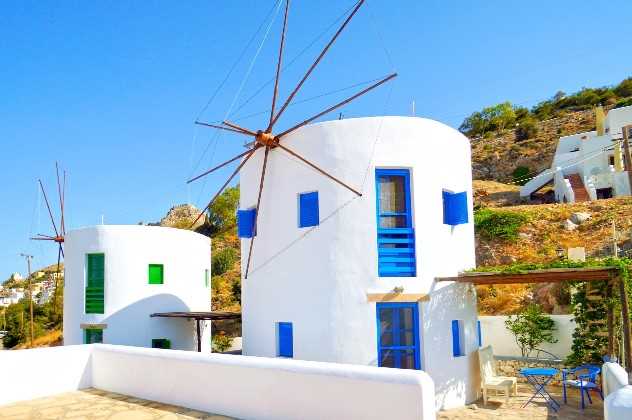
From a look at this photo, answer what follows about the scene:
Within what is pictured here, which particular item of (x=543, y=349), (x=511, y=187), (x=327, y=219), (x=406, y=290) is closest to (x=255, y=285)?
(x=327, y=219)

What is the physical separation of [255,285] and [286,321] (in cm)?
139

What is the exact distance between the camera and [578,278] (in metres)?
10.9

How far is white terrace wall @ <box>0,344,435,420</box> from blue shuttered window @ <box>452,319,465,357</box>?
17.4 feet

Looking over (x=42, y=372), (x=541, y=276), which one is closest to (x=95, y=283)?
(x=42, y=372)

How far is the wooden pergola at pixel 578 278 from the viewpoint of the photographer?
9.97 metres

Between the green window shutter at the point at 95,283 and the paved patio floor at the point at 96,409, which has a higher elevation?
the green window shutter at the point at 95,283

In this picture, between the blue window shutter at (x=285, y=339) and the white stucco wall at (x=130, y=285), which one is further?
the white stucco wall at (x=130, y=285)

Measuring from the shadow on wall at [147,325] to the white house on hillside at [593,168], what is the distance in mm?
30227

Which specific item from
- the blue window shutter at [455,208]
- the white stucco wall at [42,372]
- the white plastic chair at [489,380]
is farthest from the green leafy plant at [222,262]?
the blue window shutter at [455,208]

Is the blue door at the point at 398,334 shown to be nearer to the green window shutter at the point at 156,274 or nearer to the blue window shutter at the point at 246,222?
the blue window shutter at the point at 246,222

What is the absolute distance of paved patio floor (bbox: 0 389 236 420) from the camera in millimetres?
9078

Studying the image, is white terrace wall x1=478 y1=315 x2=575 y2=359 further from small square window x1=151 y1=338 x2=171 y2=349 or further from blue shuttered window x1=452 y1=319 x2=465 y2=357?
small square window x1=151 y1=338 x2=171 y2=349

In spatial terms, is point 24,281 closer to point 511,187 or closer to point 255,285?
point 511,187

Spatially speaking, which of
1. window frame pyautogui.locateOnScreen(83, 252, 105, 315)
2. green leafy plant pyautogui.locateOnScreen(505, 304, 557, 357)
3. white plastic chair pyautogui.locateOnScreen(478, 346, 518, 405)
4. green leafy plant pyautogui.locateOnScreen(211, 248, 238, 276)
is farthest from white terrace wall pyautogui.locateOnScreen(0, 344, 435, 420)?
green leafy plant pyautogui.locateOnScreen(211, 248, 238, 276)
